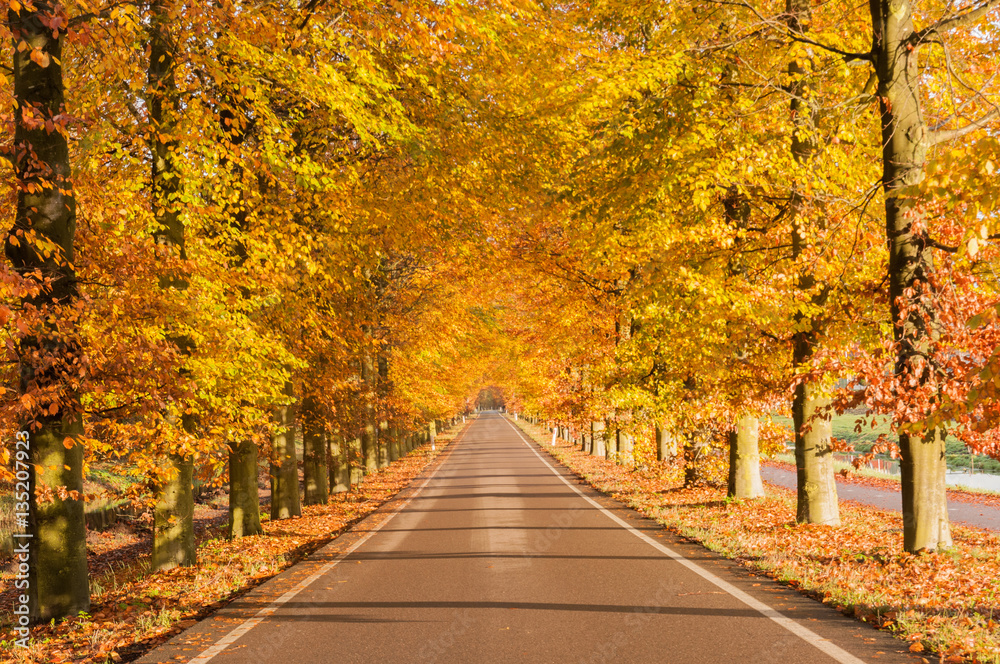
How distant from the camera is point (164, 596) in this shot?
9117mm

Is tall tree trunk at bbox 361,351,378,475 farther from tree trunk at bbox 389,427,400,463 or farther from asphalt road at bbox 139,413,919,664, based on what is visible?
asphalt road at bbox 139,413,919,664

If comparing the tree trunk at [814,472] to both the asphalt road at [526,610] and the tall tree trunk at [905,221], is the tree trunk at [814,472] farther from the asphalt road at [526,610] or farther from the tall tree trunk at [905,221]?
the tall tree trunk at [905,221]

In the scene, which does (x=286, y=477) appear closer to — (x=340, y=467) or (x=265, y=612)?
(x=340, y=467)

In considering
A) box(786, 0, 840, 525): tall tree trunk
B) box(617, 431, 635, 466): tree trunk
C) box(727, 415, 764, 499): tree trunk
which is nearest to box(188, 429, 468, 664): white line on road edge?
box(786, 0, 840, 525): tall tree trunk

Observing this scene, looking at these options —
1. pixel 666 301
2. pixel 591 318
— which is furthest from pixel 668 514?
pixel 591 318

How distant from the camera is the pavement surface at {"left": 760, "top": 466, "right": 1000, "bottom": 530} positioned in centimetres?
1972

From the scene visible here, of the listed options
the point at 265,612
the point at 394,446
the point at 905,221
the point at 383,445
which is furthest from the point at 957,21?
the point at 394,446

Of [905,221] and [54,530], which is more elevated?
[905,221]

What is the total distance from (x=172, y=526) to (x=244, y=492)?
12.9ft

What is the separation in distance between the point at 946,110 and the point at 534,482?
52.5 feet

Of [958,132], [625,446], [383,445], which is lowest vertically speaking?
[383,445]

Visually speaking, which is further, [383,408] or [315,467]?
[383,408]

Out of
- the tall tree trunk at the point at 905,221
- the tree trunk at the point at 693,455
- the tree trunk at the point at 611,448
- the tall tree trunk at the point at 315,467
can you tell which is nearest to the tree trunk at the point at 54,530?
the tall tree trunk at the point at 905,221

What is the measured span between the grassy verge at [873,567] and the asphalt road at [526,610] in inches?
13.1
